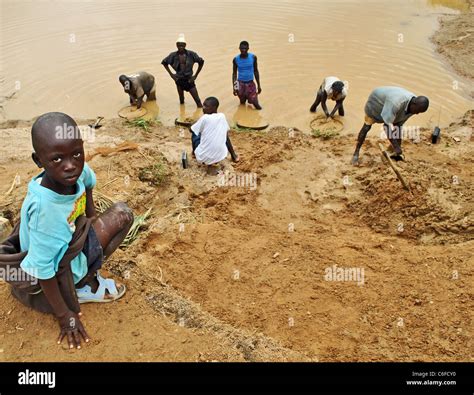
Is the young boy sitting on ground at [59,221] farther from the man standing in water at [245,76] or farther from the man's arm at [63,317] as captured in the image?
the man standing in water at [245,76]

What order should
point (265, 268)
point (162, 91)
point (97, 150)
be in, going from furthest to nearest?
1. point (162, 91)
2. point (97, 150)
3. point (265, 268)

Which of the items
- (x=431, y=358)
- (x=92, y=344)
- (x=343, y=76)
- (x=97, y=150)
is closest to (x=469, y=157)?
(x=343, y=76)

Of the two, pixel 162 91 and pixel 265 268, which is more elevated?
pixel 162 91

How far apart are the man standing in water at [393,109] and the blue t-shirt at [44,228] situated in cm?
395

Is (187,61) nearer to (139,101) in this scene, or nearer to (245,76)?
(245,76)

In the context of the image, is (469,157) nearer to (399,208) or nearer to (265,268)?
(399,208)

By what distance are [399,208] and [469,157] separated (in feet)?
5.75

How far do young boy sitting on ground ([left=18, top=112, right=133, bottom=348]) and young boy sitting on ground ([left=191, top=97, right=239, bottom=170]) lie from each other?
2.69m

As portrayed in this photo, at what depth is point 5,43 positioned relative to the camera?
9.84 m

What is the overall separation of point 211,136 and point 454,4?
891 centimetres

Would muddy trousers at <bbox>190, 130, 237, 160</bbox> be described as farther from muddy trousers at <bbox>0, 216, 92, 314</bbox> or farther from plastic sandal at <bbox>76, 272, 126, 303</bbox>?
muddy trousers at <bbox>0, 216, 92, 314</bbox>

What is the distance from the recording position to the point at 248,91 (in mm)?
7285

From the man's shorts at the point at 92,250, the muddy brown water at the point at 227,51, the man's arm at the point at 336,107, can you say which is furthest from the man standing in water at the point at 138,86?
the man's shorts at the point at 92,250

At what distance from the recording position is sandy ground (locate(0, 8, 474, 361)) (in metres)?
2.89
